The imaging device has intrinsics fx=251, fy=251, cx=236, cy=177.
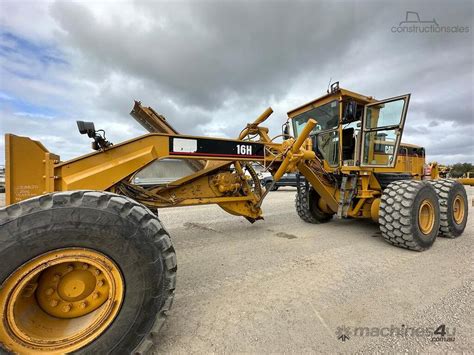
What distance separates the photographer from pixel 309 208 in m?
5.92

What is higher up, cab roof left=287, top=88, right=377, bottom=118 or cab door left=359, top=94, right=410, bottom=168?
cab roof left=287, top=88, right=377, bottom=118

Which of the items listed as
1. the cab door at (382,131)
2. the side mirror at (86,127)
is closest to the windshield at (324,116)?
the cab door at (382,131)

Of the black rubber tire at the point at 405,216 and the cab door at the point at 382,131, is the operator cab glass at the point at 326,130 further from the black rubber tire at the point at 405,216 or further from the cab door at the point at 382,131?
the black rubber tire at the point at 405,216

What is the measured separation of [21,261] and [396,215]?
14.9 ft

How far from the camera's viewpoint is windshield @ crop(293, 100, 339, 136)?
4941 millimetres

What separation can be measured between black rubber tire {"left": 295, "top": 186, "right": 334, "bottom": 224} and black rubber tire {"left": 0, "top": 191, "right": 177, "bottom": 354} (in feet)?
15.3

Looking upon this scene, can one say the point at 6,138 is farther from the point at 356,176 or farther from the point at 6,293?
the point at 356,176

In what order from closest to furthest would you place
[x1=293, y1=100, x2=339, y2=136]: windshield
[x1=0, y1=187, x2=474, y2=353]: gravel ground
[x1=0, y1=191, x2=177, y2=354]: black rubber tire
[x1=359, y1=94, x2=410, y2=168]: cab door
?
A: [x1=0, y1=191, x2=177, y2=354]: black rubber tire < [x1=0, y1=187, x2=474, y2=353]: gravel ground < [x1=359, y1=94, x2=410, y2=168]: cab door < [x1=293, y1=100, x2=339, y2=136]: windshield

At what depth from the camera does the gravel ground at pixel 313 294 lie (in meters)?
1.95

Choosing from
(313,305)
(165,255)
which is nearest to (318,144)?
(313,305)

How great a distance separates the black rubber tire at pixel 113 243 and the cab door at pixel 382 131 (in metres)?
4.41

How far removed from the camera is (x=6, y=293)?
1413mm

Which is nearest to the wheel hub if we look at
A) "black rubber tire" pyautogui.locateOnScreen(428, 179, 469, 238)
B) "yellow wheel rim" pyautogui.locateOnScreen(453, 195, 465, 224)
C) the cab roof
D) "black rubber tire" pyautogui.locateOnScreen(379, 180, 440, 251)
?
"black rubber tire" pyautogui.locateOnScreen(379, 180, 440, 251)

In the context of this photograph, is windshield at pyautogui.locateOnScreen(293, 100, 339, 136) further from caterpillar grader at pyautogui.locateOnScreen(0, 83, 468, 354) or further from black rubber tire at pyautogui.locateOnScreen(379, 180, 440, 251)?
black rubber tire at pyautogui.locateOnScreen(379, 180, 440, 251)
